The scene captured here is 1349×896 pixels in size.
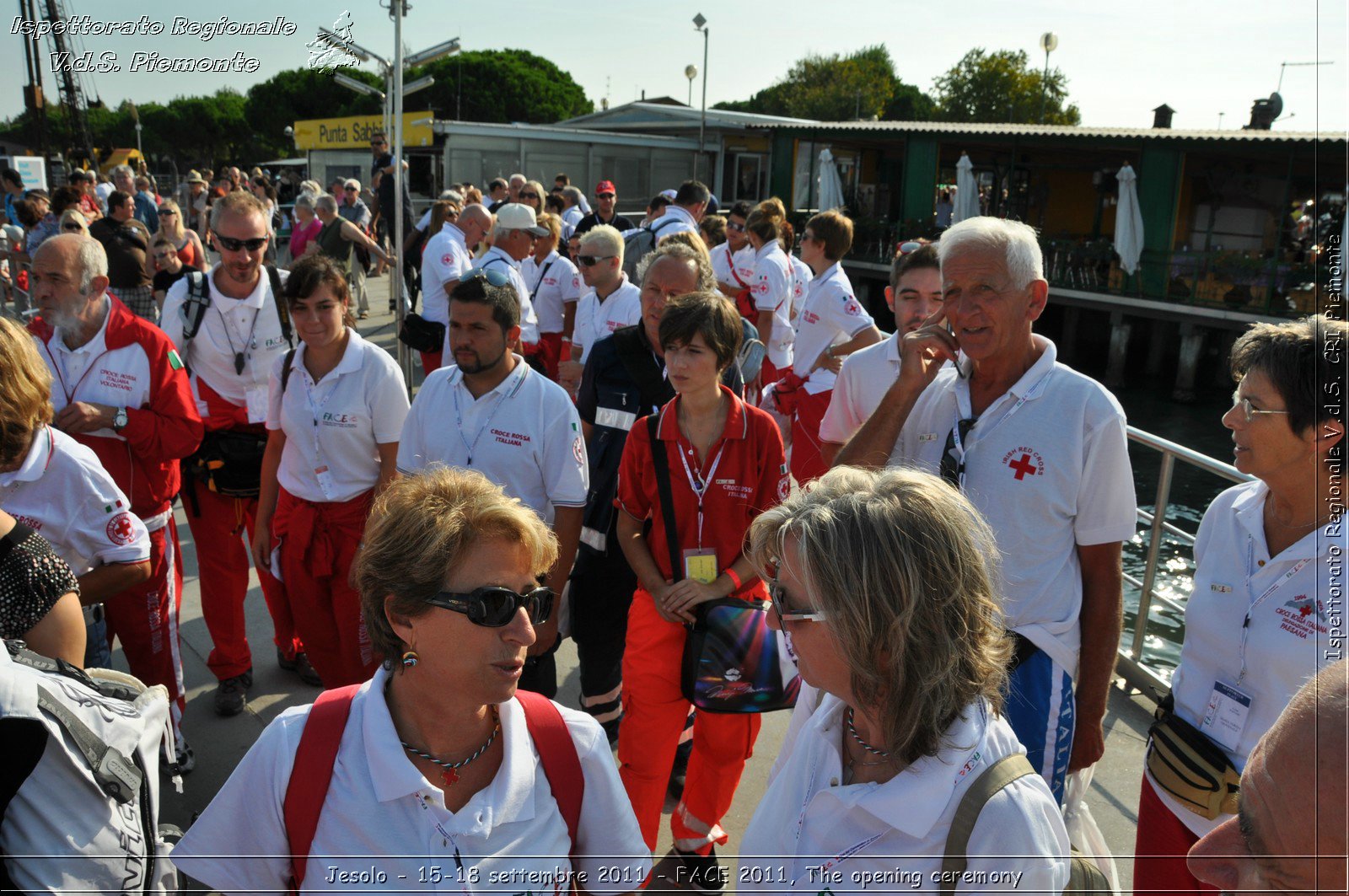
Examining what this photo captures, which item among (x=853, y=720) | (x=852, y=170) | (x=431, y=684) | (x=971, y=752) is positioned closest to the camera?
(x=971, y=752)

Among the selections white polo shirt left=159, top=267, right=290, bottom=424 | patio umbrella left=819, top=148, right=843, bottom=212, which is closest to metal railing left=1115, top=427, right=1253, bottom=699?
white polo shirt left=159, top=267, right=290, bottom=424

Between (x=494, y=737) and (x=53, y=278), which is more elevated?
(x=53, y=278)

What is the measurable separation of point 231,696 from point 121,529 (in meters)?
1.66

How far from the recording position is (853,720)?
1782 millimetres

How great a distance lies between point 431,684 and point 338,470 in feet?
7.28

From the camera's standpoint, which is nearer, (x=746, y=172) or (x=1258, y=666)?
(x=1258, y=666)

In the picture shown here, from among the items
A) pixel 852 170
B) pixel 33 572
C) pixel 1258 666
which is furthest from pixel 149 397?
pixel 852 170

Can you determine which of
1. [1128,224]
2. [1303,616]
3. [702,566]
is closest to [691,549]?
[702,566]

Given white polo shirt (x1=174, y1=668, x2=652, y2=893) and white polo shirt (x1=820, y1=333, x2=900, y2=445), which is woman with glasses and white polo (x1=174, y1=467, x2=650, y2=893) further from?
white polo shirt (x1=820, y1=333, x2=900, y2=445)

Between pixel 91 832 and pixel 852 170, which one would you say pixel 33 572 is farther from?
pixel 852 170

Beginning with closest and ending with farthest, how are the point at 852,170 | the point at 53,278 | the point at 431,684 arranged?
the point at 431,684, the point at 53,278, the point at 852,170

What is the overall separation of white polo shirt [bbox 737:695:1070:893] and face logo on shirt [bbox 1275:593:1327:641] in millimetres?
1027

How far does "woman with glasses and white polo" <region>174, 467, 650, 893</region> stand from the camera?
1.77m

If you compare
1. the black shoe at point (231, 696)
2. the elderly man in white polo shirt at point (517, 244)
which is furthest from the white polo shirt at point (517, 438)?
the elderly man in white polo shirt at point (517, 244)
